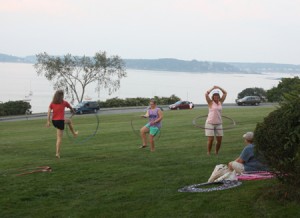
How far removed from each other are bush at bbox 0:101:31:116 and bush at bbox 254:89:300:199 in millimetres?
57228

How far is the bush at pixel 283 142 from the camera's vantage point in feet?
22.2

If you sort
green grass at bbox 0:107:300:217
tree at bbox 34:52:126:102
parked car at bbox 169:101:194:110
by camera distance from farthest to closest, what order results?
tree at bbox 34:52:126:102 < parked car at bbox 169:101:194:110 < green grass at bbox 0:107:300:217

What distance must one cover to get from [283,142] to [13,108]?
193ft

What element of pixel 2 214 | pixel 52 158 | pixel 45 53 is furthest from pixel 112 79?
pixel 2 214

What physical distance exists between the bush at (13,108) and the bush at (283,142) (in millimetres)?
57228

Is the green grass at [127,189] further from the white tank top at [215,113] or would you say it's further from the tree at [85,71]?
the tree at [85,71]

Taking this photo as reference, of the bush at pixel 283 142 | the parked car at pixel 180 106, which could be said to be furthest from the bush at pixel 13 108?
the bush at pixel 283 142

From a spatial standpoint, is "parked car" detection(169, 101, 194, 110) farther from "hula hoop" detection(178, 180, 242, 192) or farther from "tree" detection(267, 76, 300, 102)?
"hula hoop" detection(178, 180, 242, 192)

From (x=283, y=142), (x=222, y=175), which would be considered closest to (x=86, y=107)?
(x=222, y=175)

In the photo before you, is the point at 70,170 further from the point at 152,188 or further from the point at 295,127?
the point at 295,127

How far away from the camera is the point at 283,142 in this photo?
6.79 m

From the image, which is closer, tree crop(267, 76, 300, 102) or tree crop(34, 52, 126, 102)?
tree crop(267, 76, 300, 102)

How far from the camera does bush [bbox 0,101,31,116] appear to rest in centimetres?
6131

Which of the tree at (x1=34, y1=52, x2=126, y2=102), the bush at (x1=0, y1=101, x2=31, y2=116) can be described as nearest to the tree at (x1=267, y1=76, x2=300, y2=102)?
the bush at (x1=0, y1=101, x2=31, y2=116)
